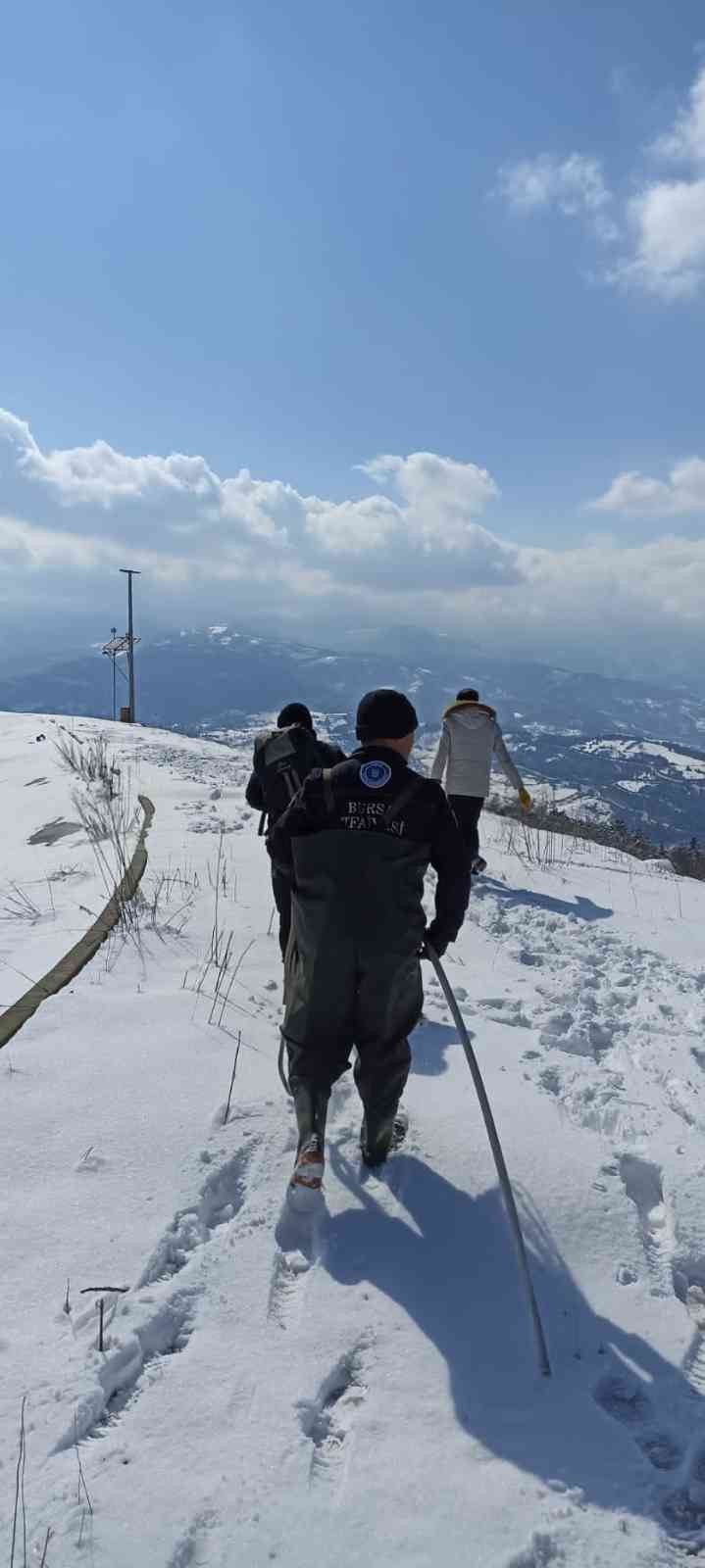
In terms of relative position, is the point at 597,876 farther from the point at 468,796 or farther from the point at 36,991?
the point at 36,991

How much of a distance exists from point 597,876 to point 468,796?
3011mm

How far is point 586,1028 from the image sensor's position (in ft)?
16.7

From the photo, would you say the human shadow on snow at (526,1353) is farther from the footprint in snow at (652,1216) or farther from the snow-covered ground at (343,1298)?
the footprint in snow at (652,1216)

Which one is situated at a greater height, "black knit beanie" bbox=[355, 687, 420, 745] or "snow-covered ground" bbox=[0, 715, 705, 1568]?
"black knit beanie" bbox=[355, 687, 420, 745]

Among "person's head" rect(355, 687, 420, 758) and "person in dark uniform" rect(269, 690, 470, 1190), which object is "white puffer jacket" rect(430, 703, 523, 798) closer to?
"person's head" rect(355, 687, 420, 758)

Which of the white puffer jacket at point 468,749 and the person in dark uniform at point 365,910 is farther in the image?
the white puffer jacket at point 468,749

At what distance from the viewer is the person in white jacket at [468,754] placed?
8.35 meters

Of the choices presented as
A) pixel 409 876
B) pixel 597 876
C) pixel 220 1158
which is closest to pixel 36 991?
pixel 220 1158

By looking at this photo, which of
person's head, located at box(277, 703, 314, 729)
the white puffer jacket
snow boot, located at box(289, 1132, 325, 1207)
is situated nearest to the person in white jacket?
the white puffer jacket

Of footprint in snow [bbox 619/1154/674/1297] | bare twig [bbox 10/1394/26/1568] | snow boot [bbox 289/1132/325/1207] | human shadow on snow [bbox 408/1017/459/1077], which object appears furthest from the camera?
human shadow on snow [bbox 408/1017/459/1077]

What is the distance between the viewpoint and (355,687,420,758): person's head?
10.6ft

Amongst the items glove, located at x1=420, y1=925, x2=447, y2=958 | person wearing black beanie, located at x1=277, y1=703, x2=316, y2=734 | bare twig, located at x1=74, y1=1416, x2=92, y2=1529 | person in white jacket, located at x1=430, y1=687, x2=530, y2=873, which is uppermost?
person wearing black beanie, located at x1=277, y1=703, x2=316, y2=734

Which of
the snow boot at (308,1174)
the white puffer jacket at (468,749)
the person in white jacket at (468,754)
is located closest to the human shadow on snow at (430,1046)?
the snow boot at (308,1174)

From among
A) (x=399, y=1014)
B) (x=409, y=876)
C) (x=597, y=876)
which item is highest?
(x=409, y=876)
